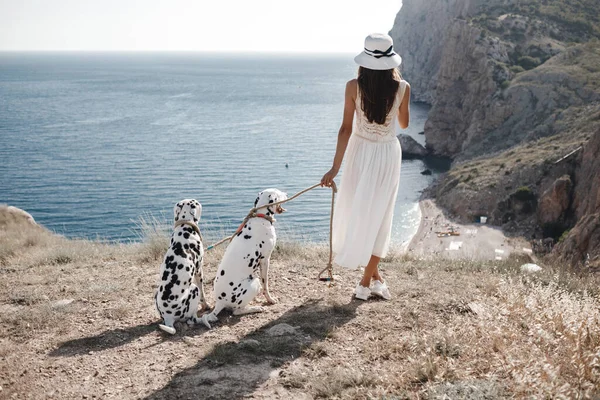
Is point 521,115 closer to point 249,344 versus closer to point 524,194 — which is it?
point 524,194

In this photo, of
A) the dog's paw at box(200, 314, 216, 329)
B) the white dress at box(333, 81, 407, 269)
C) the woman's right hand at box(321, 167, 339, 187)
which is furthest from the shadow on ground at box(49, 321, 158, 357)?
the woman's right hand at box(321, 167, 339, 187)

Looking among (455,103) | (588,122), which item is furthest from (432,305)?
(455,103)

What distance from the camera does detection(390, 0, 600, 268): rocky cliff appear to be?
42.9 meters

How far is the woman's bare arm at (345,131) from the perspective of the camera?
5.52 m

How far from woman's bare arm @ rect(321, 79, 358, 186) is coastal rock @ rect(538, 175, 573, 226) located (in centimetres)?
4025

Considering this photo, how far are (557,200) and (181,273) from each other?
137 ft

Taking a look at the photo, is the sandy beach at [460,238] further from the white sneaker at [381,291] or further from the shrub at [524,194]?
the white sneaker at [381,291]

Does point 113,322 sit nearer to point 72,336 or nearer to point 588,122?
point 72,336

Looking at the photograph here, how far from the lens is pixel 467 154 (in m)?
64.8

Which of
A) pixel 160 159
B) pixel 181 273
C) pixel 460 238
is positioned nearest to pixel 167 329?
pixel 181 273

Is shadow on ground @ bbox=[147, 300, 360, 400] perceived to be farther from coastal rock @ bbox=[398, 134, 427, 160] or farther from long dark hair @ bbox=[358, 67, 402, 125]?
coastal rock @ bbox=[398, 134, 427, 160]

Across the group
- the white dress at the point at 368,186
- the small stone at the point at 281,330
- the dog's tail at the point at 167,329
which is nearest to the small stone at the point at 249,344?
the small stone at the point at 281,330

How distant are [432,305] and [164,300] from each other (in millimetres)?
3043

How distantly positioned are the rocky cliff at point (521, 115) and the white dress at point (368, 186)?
16.1 meters
